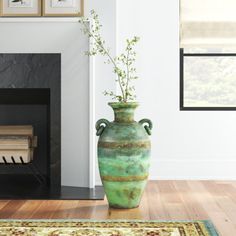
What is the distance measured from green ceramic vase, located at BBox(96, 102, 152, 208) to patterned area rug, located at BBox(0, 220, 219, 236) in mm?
355

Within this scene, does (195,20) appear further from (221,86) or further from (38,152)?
(38,152)

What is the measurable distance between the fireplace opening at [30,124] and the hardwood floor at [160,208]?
806 mm

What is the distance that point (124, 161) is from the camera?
3.19m

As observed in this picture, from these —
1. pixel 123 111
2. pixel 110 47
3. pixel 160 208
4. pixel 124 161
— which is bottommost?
pixel 160 208

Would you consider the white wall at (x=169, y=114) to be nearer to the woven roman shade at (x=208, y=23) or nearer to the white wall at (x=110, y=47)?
the woven roman shade at (x=208, y=23)

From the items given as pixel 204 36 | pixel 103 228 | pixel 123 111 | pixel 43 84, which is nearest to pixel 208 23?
pixel 204 36

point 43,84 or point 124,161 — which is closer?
point 124,161

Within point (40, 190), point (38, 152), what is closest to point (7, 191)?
point (40, 190)

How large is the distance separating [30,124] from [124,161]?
1.40 meters

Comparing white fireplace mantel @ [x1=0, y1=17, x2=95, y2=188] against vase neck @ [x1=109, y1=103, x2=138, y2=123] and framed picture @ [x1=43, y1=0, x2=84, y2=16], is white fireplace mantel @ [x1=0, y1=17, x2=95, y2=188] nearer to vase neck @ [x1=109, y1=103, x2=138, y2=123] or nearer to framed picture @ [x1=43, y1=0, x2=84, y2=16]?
framed picture @ [x1=43, y1=0, x2=84, y2=16]

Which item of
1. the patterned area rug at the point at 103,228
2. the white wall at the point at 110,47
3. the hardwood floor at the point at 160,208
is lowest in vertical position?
the hardwood floor at the point at 160,208

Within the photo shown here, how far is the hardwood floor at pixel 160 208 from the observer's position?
9.95ft

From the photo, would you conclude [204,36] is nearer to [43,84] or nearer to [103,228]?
[43,84]

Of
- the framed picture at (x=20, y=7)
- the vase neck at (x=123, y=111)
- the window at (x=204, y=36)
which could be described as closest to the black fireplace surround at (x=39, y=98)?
the framed picture at (x=20, y=7)
